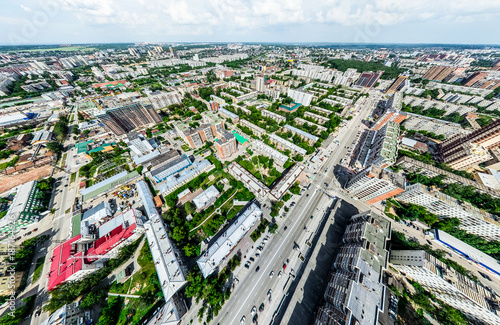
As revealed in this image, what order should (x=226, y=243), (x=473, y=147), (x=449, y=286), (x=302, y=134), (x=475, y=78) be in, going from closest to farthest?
1. (x=449, y=286)
2. (x=226, y=243)
3. (x=473, y=147)
4. (x=302, y=134)
5. (x=475, y=78)

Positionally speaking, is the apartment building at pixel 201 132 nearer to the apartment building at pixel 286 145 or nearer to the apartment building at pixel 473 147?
the apartment building at pixel 286 145

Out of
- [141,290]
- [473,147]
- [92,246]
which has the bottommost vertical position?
[141,290]

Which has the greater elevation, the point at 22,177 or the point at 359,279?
the point at 22,177

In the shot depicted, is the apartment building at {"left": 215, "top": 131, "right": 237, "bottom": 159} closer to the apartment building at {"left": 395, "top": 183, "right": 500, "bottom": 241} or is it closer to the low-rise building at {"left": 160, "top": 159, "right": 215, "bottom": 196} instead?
the low-rise building at {"left": 160, "top": 159, "right": 215, "bottom": 196}

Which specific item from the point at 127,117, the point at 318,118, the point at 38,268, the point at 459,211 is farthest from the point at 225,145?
the point at 459,211

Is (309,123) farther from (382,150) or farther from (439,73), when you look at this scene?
(439,73)

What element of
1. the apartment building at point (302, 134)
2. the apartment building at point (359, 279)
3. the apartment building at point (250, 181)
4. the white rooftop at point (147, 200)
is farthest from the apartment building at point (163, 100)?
the apartment building at point (359, 279)

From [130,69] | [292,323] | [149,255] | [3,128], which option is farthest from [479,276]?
[130,69]
